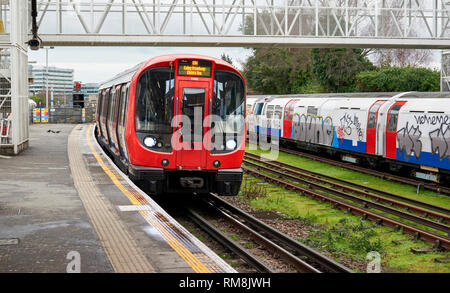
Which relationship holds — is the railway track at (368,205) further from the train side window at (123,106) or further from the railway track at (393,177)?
the train side window at (123,106)

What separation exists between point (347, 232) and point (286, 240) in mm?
1808

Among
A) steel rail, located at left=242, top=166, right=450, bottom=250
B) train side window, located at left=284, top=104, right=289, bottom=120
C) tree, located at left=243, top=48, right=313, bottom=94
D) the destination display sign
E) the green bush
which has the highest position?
tree, located at left=243, top=48, right=313, bottom=94

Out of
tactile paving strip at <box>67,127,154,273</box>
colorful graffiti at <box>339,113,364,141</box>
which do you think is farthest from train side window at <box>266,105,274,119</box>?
tactile paving strip at <box>67,127,154,273</box>

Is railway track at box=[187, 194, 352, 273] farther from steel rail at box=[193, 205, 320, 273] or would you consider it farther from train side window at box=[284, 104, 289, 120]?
train side window at box=[284, 104, 289, 120]

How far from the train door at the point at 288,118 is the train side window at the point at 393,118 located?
32.7 feet

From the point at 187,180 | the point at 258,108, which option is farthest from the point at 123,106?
the point at 258,108

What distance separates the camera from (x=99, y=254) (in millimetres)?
7414

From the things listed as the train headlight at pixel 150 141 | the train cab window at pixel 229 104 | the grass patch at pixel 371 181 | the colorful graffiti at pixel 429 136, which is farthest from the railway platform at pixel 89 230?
the colorful graffiti at pixel 429 136

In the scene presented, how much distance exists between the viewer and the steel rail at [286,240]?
8945 millimetres

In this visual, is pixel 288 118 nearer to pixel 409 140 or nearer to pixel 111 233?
pixel 409 140

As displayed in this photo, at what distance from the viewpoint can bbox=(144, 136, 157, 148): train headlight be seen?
12.4 m

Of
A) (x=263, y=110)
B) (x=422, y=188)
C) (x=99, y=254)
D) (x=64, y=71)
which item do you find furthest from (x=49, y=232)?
(x=64, y=71)

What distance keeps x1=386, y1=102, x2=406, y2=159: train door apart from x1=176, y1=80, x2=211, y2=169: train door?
936cm
